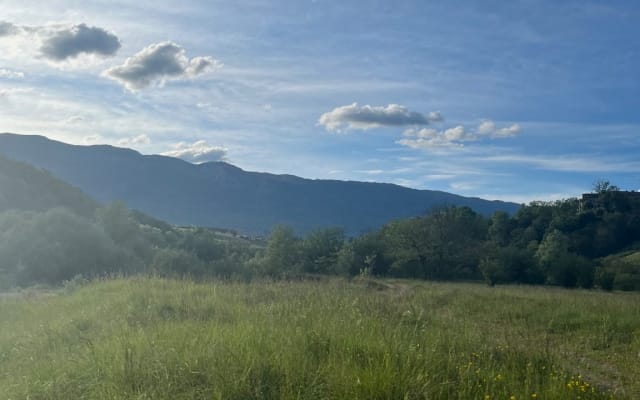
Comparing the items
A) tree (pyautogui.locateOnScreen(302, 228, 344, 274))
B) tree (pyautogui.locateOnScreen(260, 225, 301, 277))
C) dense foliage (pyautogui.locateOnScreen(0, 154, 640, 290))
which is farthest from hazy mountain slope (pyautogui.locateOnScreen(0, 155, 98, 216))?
tree (pyautogui.locateOnScreen(302, 228, 344, 274))

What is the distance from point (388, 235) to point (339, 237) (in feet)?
25.6

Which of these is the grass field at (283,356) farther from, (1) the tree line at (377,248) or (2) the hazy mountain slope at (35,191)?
(2) the hazy mountain slope at (35,191)

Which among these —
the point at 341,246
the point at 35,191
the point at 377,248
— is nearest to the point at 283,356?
the point at 377,248

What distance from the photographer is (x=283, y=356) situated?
6219mm

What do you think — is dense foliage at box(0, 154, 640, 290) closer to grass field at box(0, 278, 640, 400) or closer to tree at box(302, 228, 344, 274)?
tree at box(302, 228, 344, 274)

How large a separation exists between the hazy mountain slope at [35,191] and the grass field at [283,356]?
66.4 m

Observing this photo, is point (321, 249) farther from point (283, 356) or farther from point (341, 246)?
point (283, 356)

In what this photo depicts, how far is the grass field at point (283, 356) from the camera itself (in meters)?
5.64

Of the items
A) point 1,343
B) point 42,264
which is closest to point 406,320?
point 1,343

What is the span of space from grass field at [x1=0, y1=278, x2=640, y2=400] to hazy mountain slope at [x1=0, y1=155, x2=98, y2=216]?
6636 centimetres

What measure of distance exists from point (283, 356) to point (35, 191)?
89.5 m

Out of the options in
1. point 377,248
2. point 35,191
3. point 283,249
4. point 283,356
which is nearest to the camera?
point 283,356

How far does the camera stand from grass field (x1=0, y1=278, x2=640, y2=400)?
18.5 ft

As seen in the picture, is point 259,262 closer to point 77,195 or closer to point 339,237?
point 339,237
